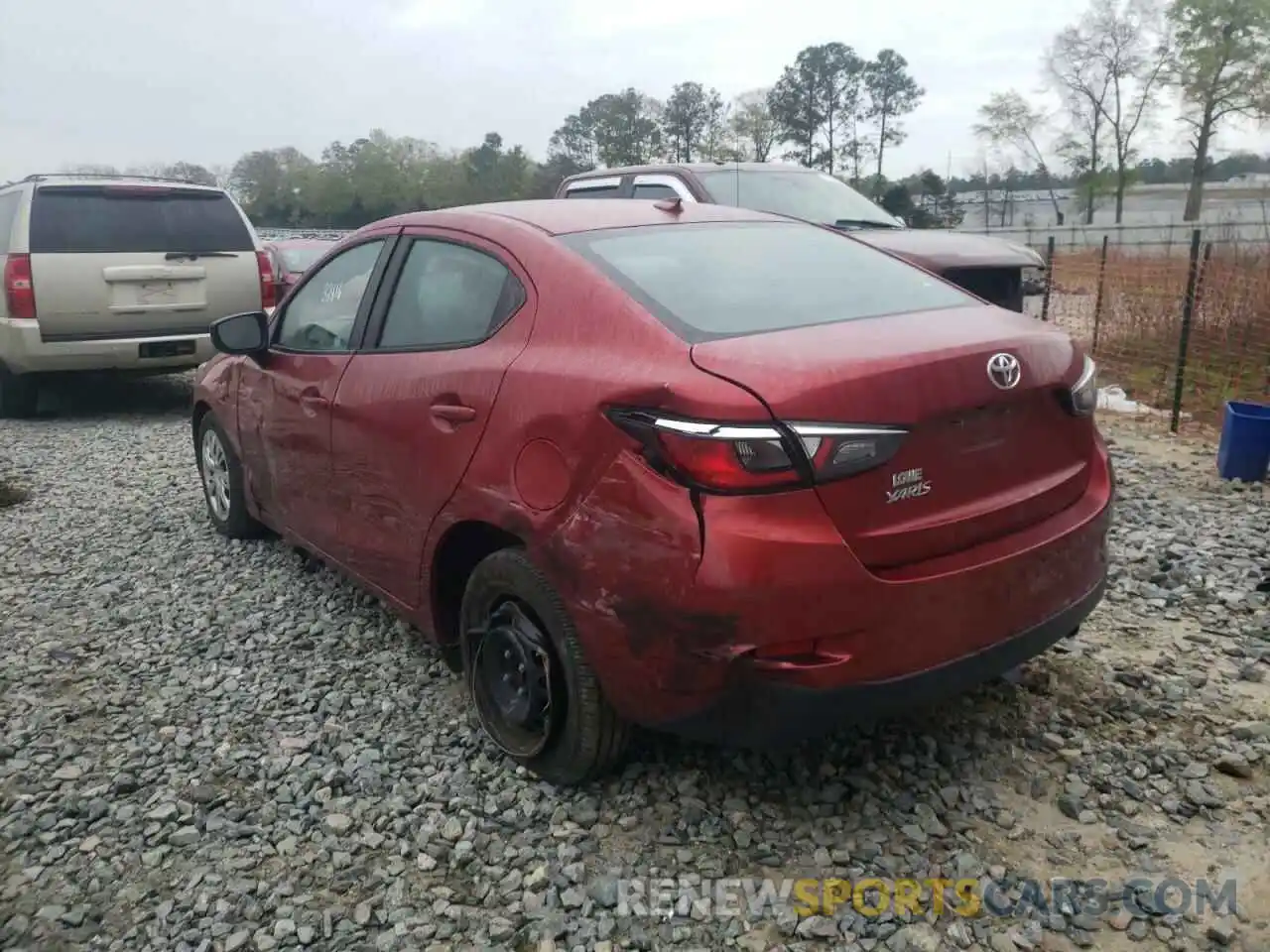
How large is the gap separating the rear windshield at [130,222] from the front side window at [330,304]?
476 centimetres

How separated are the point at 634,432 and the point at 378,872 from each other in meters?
1.33

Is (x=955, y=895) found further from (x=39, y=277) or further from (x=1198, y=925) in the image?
(x=39, y=277)

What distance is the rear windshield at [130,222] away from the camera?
26.2ft

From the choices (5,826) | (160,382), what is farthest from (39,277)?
(5,826)

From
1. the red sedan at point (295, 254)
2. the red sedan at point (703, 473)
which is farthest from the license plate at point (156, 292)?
the red sedan at point (703, 473)

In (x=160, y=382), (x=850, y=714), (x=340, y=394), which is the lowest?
(x=160, y=382)

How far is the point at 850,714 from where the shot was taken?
94.6 inches

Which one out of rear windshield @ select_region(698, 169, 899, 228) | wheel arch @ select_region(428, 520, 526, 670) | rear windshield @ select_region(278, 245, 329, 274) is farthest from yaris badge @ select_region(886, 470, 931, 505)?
rear windshield @ select_region(278, 245, 329, 274)

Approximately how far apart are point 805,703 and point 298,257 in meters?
13.8

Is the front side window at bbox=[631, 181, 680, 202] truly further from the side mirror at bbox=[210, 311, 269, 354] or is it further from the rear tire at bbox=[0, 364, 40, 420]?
A: the rear tire at bbox=[0, 364, 40, 420]

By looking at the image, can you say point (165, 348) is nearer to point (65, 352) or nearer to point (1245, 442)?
point (65, 352)

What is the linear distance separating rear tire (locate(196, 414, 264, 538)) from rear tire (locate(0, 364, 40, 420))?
4.49 meters

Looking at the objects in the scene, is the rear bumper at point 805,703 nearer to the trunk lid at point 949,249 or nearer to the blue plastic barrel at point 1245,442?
the blue plastic barrel at point 1245,442

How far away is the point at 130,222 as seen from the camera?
8273 mm
